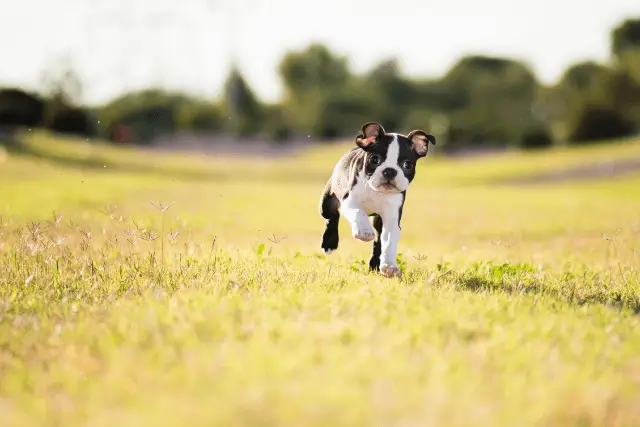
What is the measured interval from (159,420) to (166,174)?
34.1 meters

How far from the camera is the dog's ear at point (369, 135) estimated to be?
632 cm

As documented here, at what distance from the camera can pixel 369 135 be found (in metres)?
6.40

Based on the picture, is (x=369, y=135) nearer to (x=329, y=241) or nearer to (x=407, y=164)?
(x=407, y=164)

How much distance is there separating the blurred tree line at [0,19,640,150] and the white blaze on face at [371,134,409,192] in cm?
4637

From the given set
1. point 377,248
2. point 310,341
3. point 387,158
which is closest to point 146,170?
point 377,248

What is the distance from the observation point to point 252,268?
679 cm

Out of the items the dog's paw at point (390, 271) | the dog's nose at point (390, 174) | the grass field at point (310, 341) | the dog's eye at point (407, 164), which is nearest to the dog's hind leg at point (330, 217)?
the grass field at point (310, 341)

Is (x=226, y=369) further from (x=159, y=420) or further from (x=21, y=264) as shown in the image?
(x=21, y=264)

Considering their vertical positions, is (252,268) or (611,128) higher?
(611,128)

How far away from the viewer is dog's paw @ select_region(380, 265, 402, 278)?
6473 millimetres

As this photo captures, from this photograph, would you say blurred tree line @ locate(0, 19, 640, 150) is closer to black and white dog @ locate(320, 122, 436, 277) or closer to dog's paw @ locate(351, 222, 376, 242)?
black and white dog @ locate(320, 122, 436, 277)

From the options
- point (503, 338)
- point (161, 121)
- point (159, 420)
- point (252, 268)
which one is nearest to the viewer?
point (159, 420)

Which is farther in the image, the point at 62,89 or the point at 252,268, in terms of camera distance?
the point at 62,89

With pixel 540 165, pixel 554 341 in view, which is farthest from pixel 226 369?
pixel 540 165
